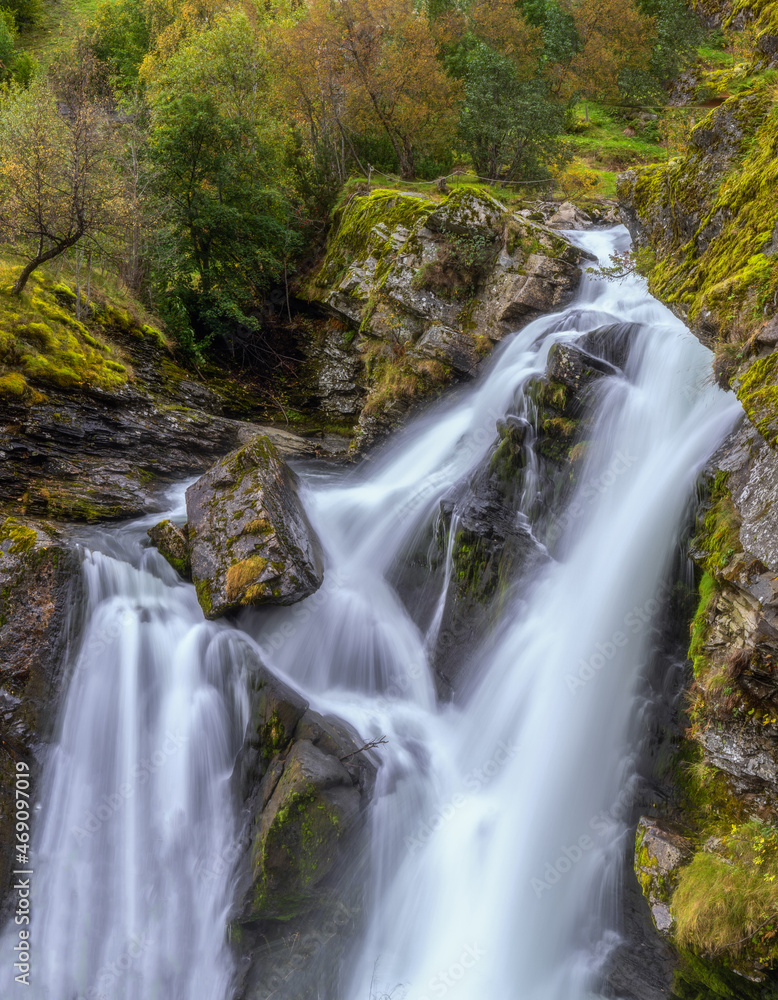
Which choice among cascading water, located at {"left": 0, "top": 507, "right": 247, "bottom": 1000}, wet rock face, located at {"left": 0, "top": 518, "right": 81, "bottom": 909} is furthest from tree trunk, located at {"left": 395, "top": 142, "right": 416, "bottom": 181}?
wet rock face, located at {"left": 0, "top": 518, "right": 81, "bottom": 909}

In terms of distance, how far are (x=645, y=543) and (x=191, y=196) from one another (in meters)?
13.3

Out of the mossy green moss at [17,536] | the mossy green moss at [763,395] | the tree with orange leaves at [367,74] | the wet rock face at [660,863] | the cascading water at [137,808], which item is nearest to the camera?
the mossy green moss at [763,395]

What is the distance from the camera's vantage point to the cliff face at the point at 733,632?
489cm

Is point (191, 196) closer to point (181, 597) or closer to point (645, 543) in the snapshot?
point (181, 597)

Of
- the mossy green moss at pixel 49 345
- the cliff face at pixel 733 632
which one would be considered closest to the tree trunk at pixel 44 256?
the mossy green moss at pixel 49 345

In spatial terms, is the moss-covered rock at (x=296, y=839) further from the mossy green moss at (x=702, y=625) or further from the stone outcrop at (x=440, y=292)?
the stone outcrop at (x=440, y=292)

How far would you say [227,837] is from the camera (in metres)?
6.43

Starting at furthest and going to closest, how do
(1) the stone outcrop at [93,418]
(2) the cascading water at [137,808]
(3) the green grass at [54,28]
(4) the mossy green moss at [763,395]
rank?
(3) the green grass at [54,28] < (1) the stone outcrop at [93,418] < (2) the cascading water at [137,808] < (4) the mossy green moss at [763,395]

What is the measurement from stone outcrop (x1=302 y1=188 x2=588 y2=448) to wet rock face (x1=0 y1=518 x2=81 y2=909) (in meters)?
7.27

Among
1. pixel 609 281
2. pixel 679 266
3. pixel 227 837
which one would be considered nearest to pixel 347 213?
pixel 609 281

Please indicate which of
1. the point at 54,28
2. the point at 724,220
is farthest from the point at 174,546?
the point at 54,28

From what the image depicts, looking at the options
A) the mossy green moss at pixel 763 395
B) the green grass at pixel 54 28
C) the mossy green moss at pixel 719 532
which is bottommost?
the mossy green moss at pixel 719 532

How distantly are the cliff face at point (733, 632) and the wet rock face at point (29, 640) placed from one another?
6.49 m

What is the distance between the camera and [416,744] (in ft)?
24.5
